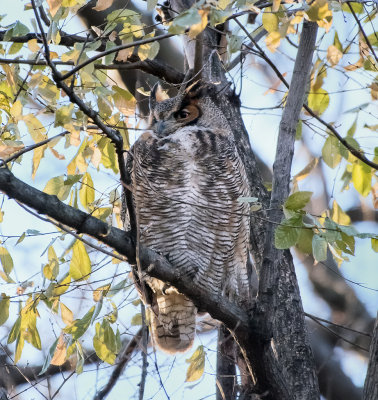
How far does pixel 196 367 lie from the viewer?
255 centimetres

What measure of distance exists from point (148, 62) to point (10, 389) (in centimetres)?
157

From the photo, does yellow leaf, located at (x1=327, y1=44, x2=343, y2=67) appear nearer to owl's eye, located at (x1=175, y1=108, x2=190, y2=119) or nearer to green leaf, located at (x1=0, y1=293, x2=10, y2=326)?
owl's eye, located at (x1=175, y1=108, x2=190, y2=119)

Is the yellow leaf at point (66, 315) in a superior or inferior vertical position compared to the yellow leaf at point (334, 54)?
inferior

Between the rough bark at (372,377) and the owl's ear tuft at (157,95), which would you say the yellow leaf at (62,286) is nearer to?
the owl's ear tuft at (157,95)

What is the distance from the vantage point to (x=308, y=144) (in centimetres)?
459

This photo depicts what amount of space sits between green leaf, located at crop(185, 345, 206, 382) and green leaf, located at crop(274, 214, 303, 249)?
0.84 m

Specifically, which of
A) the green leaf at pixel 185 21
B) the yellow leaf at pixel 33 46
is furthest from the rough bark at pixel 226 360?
the green leaf at pixel 185 21

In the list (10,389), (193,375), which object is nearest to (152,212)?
(193,375)

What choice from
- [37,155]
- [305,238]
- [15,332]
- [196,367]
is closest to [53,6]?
[37,155]

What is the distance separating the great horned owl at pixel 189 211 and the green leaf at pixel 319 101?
0.37 m

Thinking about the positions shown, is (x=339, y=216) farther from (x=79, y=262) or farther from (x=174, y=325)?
(x=79, y=262)

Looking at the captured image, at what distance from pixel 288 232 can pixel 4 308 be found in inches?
42.4

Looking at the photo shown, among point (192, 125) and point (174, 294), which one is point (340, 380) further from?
point (192, 125)

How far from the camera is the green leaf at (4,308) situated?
238 centimetres
